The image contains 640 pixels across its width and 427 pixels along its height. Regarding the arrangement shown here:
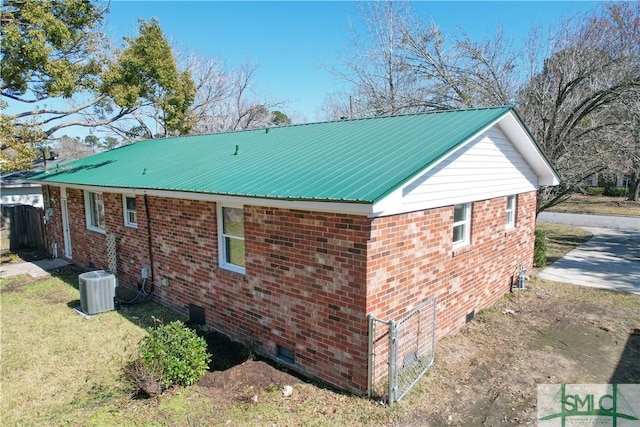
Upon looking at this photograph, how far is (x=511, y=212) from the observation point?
10.2 meters

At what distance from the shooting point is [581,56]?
13.0 metres

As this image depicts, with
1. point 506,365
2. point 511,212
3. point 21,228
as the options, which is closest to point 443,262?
point 506,365

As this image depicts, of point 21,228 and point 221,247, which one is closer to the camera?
point 221,247

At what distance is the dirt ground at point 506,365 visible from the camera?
17.3 feet

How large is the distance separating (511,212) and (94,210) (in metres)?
12.0

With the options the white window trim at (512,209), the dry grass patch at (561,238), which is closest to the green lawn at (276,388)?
the white window trim at (512,209)

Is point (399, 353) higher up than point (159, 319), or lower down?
higher up

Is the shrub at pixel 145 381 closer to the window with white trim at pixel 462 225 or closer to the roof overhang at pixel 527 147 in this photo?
the window with white trim at pixel 462 225

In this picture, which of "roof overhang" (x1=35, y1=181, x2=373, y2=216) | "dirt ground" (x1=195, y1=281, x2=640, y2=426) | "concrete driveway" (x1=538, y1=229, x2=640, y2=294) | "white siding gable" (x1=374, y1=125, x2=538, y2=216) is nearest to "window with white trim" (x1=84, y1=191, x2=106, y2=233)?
"roof overhang" (x1=35, y1=181, x2=373, y2=216)

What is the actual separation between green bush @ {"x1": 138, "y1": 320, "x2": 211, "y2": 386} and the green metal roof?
2.24m

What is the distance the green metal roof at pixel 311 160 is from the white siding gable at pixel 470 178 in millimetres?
355

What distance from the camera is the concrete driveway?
447 inches

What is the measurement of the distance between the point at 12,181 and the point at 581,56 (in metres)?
25.1

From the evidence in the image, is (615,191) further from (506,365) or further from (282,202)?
(282,202)
